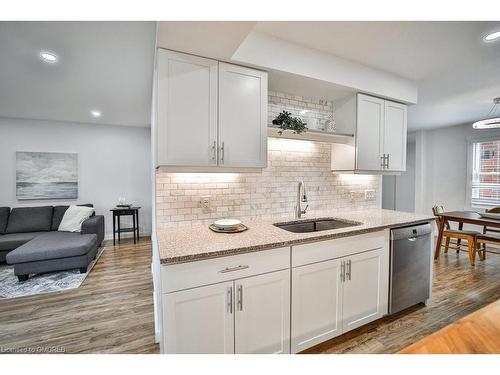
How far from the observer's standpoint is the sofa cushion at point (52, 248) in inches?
116

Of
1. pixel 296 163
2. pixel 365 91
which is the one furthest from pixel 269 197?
pixel 365 91

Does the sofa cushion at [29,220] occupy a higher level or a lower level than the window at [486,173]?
lower

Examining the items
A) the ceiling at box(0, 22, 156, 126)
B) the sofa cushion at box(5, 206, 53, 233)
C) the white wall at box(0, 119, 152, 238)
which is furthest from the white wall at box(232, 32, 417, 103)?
the sofa cushion at box(5, 206, 53, 233)

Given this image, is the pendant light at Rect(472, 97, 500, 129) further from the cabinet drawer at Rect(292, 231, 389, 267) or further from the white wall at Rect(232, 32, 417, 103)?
the cabinet drawer at Rect(292, 231, 389, 267)

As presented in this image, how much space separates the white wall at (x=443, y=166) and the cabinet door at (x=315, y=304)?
5.17 metres

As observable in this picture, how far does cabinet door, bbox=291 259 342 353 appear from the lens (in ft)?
5.31

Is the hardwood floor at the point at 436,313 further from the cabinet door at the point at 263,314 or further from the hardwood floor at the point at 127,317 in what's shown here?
the cabinet door at the point at 263,314

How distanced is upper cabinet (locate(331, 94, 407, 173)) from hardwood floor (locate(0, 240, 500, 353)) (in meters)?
1.58

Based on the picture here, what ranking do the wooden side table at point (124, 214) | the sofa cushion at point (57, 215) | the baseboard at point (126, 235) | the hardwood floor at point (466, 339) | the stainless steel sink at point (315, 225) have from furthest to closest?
the baseboard at point (126, 235), the wooden side table at point (124, 214), the sofa cushion at point (57, 215), the stainless steel sink at point (315, 225), the hardwood floor at point (466, 339)

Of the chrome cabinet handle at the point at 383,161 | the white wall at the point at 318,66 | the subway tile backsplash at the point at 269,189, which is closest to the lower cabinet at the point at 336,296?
the subway tile backsplash at the point at 269,189

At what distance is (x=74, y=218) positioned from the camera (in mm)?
4152

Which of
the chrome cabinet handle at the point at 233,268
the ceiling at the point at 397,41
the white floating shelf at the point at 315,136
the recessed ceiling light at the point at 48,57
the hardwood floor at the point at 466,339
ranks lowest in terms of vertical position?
the chrome cabinet handle at the point at 233,268

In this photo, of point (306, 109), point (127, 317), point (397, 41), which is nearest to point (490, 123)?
point (397, 41)
